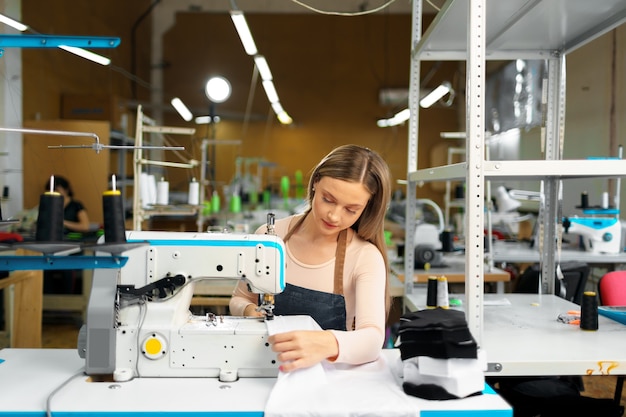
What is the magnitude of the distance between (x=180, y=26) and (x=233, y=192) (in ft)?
13.5

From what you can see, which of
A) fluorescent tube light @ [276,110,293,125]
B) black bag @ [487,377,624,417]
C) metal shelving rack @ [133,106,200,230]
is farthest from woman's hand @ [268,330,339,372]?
fluorescent tube light @ [276,110,293,125]

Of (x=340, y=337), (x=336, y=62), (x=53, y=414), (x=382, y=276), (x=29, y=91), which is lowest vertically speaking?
(x=53, y=414)

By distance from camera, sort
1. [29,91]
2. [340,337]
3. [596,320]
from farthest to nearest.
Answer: [29,91] → [596,320] → [340,337]

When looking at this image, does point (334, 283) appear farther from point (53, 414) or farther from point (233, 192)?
point (233, 192)

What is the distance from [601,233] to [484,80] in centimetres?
283

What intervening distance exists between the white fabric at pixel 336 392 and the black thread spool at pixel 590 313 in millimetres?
776

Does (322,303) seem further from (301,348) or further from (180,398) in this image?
(180,398)

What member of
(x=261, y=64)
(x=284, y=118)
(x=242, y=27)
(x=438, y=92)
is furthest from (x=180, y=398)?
(x=284, y=118)

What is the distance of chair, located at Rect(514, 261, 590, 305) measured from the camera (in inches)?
110

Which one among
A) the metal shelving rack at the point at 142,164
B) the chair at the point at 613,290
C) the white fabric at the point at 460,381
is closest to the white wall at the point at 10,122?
the metal shelving rack at the point at 142,164

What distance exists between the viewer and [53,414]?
3.84ft

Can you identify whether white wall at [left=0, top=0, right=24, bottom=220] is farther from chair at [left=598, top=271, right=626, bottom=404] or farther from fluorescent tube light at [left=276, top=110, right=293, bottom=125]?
fluorescent tube light at [left=276, top=110, right=293, bottom=125]

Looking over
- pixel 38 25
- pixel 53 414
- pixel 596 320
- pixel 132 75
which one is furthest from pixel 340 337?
pixel 132 75

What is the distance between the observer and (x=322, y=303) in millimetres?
1697
